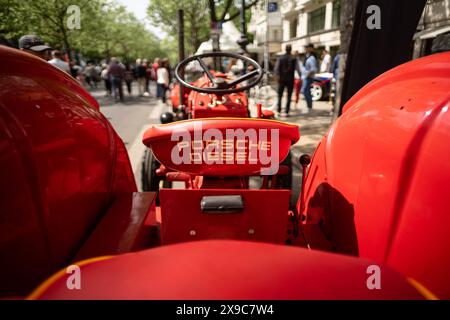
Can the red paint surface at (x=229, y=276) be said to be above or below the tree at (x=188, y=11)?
below

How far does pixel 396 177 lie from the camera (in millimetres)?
936

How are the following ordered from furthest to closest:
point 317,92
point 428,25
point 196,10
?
point 317,92 < point 428,25 < point 196,10

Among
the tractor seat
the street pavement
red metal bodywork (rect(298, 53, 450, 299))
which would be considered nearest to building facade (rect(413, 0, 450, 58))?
the street pavement

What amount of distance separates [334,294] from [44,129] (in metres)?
0.90

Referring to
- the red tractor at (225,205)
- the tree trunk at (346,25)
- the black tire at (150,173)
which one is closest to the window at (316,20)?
the tree trunk at (346,25)

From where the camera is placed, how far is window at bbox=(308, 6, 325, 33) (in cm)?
2273

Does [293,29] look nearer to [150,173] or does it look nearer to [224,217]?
[150,173]

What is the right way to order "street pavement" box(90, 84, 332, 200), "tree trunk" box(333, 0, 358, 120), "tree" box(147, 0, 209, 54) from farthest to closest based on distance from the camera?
"street pavement" box(90, 84, 332, 200), "tree trunk" box(333, 0, 358, 120), "tree" box(147, 0, 209, 54)

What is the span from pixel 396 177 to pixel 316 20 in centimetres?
2605

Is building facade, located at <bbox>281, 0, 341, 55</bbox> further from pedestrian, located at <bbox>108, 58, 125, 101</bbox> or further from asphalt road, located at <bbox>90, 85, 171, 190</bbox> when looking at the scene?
asphalt road, located at <bbox>90, 85, 171, 190</bbox>

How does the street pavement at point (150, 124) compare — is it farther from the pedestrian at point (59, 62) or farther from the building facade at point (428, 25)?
the building facade at point (428, 25)

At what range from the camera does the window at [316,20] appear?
22734 millimetres

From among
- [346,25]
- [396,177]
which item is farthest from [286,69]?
[396,177]

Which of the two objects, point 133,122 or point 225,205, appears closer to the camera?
point 225,205
